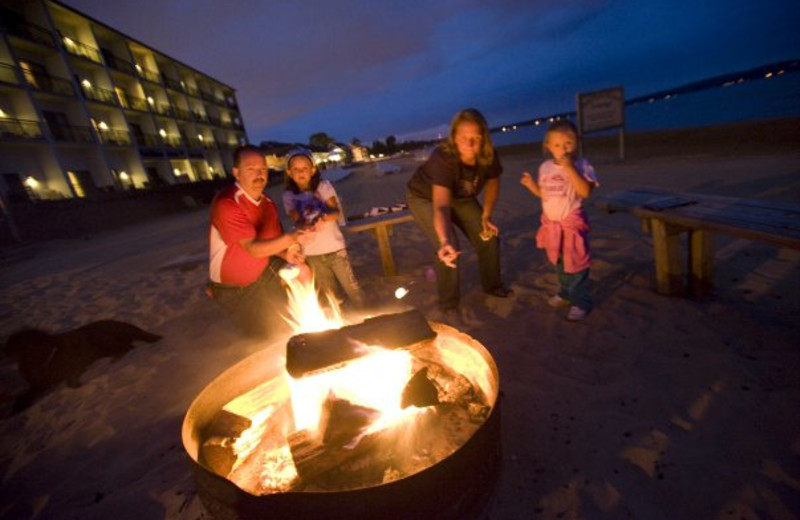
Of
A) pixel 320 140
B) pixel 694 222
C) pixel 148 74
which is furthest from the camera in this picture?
pixel 320 140

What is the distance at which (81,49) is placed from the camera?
28.1 meters

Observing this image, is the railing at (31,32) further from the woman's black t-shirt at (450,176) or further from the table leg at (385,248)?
the woman's black t-shirt at (450,176)

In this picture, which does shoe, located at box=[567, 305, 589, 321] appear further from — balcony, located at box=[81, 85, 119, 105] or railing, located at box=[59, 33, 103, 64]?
railing, located at box=[59, 33, 103, 64]

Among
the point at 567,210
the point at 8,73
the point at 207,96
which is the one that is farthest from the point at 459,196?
the point at 207,96

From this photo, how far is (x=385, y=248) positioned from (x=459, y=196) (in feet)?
6.13

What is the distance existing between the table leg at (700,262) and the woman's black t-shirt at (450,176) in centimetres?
200

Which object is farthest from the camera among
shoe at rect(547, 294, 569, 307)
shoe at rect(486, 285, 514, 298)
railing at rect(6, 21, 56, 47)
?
railing at rect(6, 21, 56, 47)

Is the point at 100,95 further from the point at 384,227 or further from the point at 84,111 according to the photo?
the point at 384,227

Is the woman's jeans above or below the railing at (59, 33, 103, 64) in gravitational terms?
below

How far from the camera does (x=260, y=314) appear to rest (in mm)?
4031

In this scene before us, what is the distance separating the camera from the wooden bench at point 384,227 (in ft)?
17.7

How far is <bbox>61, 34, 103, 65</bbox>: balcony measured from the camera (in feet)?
87.9

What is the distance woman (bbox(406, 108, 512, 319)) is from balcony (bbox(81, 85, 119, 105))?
3341cm

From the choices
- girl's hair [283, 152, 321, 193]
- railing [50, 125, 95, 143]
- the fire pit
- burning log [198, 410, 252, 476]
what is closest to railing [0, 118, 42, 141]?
railing [50, 125, 95, 143]
